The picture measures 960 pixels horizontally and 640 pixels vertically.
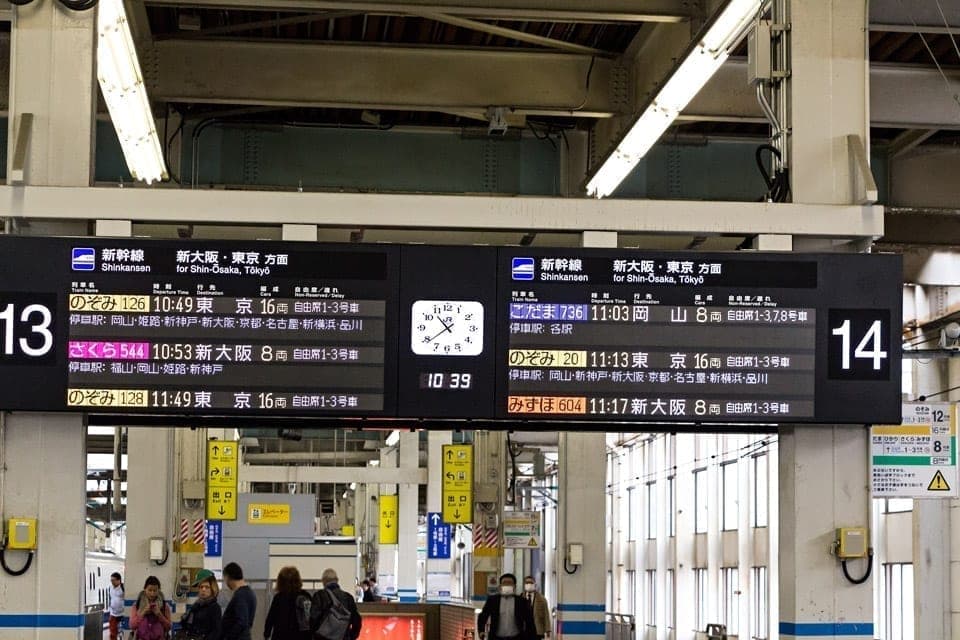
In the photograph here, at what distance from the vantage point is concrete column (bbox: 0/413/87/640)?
32.2 feet

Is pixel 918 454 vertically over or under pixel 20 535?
over

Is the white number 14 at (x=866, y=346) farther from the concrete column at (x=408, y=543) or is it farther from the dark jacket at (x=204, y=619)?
the concrete column at (x=408, y=543)

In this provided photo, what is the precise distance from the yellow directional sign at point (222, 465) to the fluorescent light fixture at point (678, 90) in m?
13.9

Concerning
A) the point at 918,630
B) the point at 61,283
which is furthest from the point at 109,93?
the point at 918,630

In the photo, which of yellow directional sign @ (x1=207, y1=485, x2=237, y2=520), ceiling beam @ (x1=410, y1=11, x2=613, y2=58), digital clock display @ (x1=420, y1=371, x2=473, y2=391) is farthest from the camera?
yellow directional sign @ (x1=207, y1=485, x2=237, y2=520)

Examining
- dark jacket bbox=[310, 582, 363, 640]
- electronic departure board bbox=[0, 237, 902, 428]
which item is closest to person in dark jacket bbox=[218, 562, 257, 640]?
dark jacket bbox=[310, 582, 363, 640]

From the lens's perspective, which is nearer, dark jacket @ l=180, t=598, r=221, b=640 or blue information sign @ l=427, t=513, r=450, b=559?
dark jacket @ l=180, t=598, r=221, b=640

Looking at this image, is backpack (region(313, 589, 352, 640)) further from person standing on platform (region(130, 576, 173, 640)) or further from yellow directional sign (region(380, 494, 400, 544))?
yellow directional sign (region(380, 494, 400, 544))

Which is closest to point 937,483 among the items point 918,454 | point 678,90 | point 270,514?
point 918,454

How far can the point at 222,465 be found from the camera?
28.0 m

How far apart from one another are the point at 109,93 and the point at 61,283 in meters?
3.16

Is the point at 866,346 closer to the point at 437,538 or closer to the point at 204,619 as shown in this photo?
the point at 204,619

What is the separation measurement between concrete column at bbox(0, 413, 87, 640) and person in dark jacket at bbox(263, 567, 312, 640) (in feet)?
15.4

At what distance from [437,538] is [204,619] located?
28.8 m
